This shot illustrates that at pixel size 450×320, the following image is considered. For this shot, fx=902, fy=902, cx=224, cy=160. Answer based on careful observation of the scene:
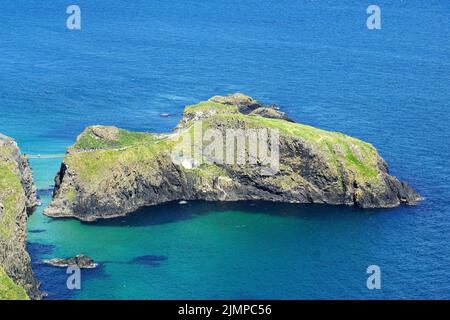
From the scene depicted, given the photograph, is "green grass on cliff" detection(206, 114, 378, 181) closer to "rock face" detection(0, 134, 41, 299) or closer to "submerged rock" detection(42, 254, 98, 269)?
"rock face" detection(0, 134, 41, 299)

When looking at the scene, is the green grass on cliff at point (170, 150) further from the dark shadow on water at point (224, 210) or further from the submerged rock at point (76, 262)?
the submerged rock at point (76, 262)

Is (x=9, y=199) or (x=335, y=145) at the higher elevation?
(x=335, y=145)

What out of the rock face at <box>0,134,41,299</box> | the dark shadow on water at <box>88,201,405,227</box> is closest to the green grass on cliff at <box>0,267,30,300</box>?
the rock face at <box>0,134,41,299</box>

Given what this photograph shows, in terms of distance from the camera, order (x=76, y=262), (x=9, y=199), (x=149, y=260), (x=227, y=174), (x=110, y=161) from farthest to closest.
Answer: (x=227, y=174), (x=110, y=161), (x=149, y=260), (x=76, y=262), (x=9, y=199)

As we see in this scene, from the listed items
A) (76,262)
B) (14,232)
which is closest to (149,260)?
(76,262)

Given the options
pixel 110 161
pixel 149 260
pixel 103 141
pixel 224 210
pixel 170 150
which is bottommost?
pixel 149 260

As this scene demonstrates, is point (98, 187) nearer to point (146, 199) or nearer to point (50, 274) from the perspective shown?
point (146, 199)

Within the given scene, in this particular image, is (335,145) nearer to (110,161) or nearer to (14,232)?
(110,161)
